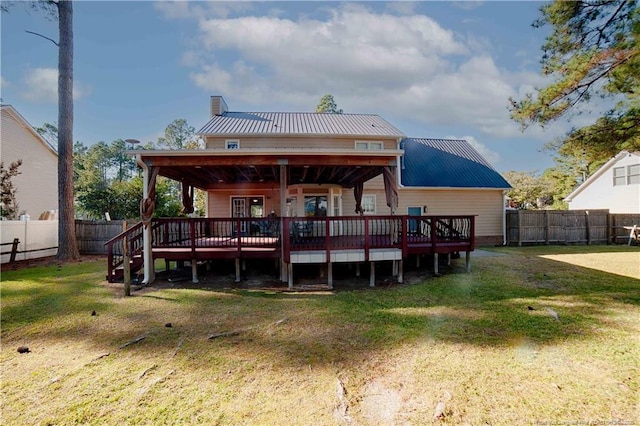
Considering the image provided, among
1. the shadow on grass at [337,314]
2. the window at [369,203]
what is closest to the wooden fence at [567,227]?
the window at [369,203]

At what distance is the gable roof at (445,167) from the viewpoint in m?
14.2

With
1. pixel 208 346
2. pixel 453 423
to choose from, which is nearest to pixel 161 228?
pixel 208 346

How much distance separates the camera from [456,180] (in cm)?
1438

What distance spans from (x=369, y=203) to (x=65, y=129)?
13.3m

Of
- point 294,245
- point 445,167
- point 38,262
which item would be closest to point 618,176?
point 445,167

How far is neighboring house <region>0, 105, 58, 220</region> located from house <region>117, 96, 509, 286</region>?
9794 mm

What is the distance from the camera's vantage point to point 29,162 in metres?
15.6

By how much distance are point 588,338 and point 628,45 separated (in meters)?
7.76

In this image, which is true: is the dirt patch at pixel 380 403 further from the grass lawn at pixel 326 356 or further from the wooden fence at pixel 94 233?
the wooden fence at pixel 94 233

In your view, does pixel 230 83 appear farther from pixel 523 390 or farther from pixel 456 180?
pixel 523 390

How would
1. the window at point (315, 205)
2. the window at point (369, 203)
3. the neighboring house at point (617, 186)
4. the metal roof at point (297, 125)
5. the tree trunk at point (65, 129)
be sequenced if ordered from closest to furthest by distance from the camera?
Result: the tree trunk at point (65, 129) < the window at point (315, 205) < the metal roof at point (297, 125) < the window at point (369, 203) < the neighboring house at point (617, 186)

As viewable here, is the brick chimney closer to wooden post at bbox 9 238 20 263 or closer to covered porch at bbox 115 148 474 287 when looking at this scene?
covered porch at bbox 115 148 474 287

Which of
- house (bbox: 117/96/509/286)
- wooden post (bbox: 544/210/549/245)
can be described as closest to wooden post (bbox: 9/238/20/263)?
house (bbox: 117/96/509/286)

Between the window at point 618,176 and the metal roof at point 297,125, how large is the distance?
52.0 feet
